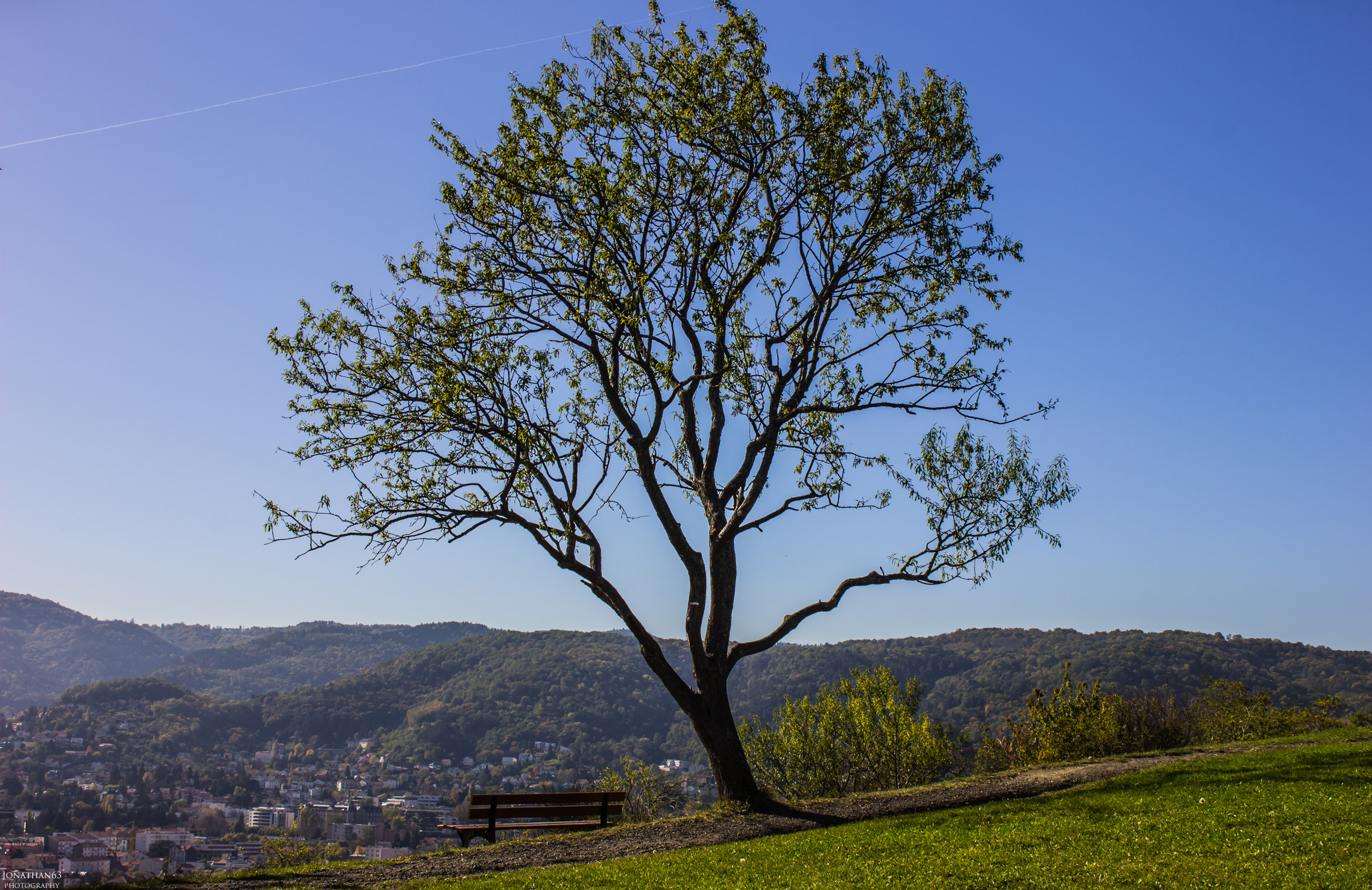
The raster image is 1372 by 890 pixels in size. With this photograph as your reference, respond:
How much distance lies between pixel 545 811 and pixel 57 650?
98.0 m

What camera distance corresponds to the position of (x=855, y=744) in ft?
90.6

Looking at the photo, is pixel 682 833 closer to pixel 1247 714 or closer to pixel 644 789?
pixel 644 789

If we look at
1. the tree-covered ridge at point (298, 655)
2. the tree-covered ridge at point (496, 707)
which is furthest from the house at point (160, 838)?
the tree-covered ridge at point (298, 655)

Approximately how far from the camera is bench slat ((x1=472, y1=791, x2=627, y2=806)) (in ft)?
45.0

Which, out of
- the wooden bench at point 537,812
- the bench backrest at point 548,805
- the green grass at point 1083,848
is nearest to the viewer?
the green grass at point 1083,848

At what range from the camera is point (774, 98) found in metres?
15.2

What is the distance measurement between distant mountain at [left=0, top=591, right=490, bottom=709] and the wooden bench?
7033 cm

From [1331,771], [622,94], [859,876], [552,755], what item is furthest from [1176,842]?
[552,755]

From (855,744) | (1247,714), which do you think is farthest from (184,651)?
(1247,714)

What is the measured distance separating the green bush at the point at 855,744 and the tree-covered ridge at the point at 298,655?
7672 cm

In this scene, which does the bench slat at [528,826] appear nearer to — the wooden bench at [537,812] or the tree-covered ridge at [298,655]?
the wooden bench at [537,812]

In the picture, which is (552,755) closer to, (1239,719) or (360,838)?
(360,838)

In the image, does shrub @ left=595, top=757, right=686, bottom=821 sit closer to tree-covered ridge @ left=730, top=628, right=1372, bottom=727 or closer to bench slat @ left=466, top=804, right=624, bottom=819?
bench slat @ left=466, top=804, right=624, bottom=819

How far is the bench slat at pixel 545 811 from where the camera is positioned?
13.8 m
